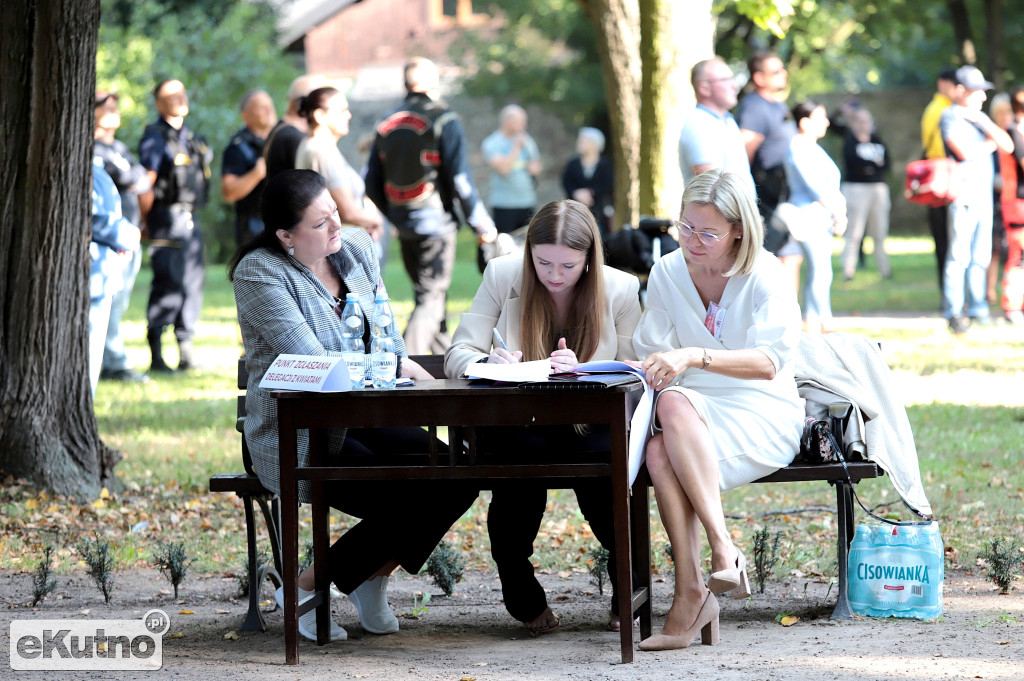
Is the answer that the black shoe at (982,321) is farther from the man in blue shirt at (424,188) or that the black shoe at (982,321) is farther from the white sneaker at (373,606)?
the white sneaker at (373,606)

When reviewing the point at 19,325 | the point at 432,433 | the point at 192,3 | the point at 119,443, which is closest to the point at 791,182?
the point at 119,443

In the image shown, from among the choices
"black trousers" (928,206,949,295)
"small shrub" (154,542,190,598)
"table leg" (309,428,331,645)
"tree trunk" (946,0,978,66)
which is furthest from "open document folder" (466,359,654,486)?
"tree trunk" (946,0,978,66)

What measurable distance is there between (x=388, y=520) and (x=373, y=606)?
1.26ft

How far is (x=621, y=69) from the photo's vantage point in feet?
35.5

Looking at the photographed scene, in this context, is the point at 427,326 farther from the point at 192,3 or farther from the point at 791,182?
the point at 192,3

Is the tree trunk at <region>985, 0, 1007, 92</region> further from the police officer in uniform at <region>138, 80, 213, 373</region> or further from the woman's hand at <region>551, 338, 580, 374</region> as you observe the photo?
the woman's hand at <region>551, 338, 580, 374</region>

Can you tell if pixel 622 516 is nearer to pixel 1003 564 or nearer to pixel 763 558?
pixel 763 558

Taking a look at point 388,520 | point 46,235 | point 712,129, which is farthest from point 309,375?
point 712,129

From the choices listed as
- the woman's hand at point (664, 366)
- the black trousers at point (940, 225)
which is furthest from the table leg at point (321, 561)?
the black trousers at point (940, 225)

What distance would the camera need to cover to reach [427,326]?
9953 mm

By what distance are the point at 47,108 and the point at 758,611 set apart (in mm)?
4006

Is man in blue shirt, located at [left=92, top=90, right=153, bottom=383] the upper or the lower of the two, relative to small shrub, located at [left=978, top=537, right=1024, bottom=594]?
upper

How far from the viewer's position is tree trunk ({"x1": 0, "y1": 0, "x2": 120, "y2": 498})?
21.3 ft

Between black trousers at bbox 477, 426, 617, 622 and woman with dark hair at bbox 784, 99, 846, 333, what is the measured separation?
620cm
